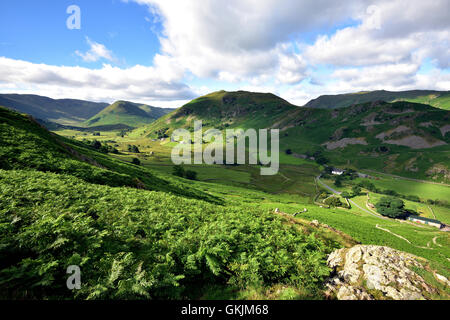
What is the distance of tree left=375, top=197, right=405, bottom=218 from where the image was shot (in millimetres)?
87425

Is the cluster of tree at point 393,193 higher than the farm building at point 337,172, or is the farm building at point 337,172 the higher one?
the farm building at point 337,172

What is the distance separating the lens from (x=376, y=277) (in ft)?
34.8

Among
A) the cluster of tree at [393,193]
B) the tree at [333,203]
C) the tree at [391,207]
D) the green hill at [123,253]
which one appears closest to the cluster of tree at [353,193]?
the cluster of tree at [393,193]

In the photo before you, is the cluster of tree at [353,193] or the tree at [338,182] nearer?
the cluster of tree at [353,193]

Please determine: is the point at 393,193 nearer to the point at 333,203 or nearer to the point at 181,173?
the point at 333,203

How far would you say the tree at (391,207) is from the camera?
87425 mm

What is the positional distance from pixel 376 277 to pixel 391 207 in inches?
4382

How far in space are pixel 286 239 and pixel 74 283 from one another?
594 inches

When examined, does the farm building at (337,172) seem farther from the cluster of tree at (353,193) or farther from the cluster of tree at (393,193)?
the cluster of tree at (353,193)

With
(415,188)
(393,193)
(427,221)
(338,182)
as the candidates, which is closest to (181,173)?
(338,182)
